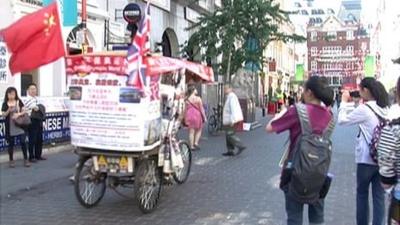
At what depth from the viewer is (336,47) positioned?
12394 cm

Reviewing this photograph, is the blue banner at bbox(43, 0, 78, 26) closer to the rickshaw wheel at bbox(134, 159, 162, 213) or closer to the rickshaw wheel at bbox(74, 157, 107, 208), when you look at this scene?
Answer: the rickshaw wheel at bbox(74, 157, 107, 208)

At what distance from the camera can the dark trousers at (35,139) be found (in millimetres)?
13422

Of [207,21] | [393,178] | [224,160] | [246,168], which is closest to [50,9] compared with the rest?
[393,178]

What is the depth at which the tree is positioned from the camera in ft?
80.6

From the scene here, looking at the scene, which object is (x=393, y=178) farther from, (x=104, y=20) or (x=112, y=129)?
(x=104, y=20)

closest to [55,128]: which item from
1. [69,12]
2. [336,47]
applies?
[69,12]

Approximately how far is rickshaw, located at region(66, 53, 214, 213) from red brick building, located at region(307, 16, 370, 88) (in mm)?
94069

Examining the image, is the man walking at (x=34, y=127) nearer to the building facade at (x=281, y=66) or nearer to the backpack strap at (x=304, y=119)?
the backpack strap at (x=304, y=119)

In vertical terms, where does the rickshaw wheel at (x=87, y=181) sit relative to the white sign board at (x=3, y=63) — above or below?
below

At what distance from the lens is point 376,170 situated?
6477mm

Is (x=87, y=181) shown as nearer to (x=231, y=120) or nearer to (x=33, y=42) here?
(x=33, y=42)

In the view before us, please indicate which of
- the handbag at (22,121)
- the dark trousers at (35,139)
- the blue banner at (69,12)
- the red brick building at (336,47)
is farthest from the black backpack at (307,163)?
the red brick building at (336,47)

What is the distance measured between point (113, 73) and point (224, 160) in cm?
678

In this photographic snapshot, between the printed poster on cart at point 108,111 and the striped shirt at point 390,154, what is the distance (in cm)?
419
